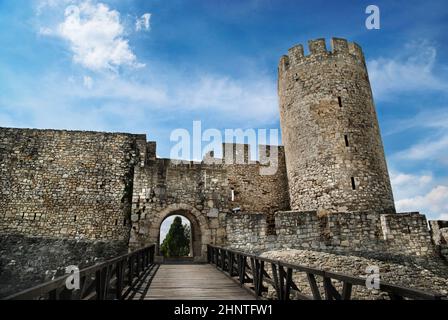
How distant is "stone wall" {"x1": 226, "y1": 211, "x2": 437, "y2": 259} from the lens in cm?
969

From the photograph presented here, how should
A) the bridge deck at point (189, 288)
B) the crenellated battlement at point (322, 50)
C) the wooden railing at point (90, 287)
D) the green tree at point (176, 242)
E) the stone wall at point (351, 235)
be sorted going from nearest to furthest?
the wooden railing at point (90, 287) → the bridge deck at point (189, 288) → the stone wall at point (351, 235) → the crenellated battlement at point (322, 50) → the green tree at point (176, 242)

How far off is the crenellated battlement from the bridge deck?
10.5 metres

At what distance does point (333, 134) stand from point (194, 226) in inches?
263

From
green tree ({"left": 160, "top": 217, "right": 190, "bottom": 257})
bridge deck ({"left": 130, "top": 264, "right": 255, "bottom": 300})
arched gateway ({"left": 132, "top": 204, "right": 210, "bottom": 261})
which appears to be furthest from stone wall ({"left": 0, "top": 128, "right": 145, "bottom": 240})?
green tree ({"left": 160, "top": 217, "right": 190, "bottom": 257})

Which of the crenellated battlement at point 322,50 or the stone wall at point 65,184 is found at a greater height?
the crenellated battlement at point 322,50

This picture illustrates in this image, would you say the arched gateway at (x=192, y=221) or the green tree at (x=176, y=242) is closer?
the arched gateway at (x=192, y=221)

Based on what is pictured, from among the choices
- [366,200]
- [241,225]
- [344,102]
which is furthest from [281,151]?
[241,225]

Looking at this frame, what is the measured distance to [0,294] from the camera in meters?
9.34

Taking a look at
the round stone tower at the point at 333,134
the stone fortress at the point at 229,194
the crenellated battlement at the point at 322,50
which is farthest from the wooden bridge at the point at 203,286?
the crenellated battlement at the point at 322,50

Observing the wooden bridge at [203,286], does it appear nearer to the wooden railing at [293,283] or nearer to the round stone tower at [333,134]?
the wooden railing at [293,283]

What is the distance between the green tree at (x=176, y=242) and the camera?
23.9 meters

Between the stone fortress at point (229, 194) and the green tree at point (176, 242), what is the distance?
12172mm
